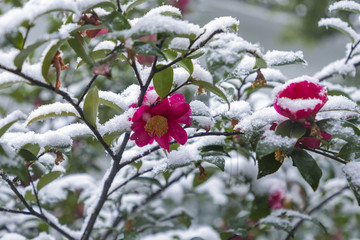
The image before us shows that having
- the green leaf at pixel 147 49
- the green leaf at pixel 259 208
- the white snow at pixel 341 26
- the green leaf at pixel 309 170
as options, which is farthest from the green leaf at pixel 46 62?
the green leaf at pixel 259 208

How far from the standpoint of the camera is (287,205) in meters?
1.35

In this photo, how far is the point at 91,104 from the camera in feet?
2.05

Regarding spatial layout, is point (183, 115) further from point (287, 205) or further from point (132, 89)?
point (287, 205)

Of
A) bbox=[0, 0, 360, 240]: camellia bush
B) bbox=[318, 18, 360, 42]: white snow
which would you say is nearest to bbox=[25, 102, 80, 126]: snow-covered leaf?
bbox=[0, 0, 360, 240]: camellia bush

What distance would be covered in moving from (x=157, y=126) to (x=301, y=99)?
0.24 meters

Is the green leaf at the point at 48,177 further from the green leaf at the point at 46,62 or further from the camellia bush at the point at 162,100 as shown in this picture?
the green leaf at the point at 46,62

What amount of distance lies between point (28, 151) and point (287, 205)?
0.96 meters

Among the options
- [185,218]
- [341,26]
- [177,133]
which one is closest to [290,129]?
[177,133]

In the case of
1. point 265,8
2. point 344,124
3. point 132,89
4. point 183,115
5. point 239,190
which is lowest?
point 239,190

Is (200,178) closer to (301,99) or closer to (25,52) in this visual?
(301,99)

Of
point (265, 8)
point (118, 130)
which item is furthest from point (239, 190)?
point (265, 8)

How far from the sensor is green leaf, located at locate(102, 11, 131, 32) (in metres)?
0.54

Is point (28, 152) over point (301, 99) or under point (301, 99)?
over

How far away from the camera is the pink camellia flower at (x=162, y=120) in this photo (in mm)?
634
